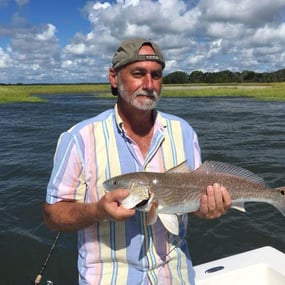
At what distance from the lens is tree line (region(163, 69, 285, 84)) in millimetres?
133375

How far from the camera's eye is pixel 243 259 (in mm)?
4656

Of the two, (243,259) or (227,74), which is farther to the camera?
(227,74)

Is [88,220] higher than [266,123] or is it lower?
higher

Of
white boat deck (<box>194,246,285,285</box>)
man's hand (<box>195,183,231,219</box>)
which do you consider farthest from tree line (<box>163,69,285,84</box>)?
man's hand (<box>195,183,231,219</box>)

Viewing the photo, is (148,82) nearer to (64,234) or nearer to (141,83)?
(141,83)

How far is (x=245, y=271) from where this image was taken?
175 inches

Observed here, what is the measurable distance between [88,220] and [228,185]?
3.46 ft

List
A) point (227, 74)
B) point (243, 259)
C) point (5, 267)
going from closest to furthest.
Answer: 1. point (243, 259)
2. point (5, 267)
3. point (227, 74)

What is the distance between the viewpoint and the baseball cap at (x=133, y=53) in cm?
286

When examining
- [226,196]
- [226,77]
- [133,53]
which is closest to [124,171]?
[226,196]

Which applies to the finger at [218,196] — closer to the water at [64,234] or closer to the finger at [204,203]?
the finger at [204,203]

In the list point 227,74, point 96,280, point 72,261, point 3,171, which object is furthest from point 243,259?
point 227,74

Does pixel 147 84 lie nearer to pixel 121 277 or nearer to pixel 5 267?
pixel 121 277

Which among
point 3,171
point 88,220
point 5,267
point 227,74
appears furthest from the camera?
point 227,74
